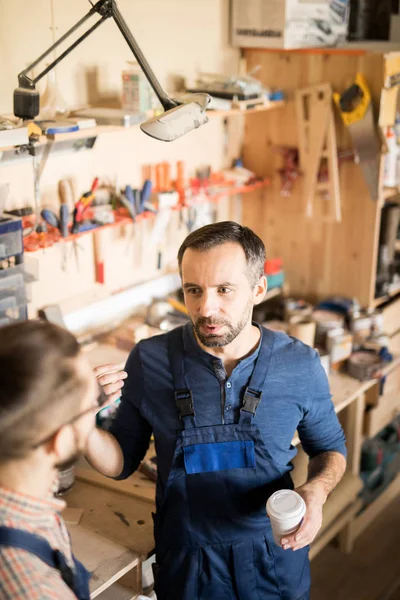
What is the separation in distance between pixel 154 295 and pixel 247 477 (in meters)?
1.48

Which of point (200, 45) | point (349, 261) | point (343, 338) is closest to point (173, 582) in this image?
point (343, 338)

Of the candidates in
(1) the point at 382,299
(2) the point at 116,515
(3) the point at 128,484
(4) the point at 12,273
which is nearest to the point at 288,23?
(1) the point at 382,299

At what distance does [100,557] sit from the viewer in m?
2.13

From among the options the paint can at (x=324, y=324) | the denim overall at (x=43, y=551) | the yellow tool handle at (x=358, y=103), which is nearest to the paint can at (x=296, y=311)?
the paint can at (x=324, y=324)

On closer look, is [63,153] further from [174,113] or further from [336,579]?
[336,579]

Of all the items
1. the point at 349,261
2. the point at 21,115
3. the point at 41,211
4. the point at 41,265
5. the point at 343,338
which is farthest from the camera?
→ the point at 349,261

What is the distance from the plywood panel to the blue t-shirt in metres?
1.38

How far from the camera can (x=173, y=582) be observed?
2057 mm

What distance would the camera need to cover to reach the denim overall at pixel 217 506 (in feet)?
6.64

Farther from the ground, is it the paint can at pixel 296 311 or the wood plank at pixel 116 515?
the paint can at pixel 296 311

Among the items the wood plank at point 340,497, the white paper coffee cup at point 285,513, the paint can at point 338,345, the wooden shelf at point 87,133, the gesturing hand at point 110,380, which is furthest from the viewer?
the paint can at point 338,345

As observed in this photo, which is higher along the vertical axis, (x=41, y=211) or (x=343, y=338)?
(x=41, y=211)

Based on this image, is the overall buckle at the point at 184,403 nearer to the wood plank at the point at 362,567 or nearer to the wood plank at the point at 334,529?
the wood plank at the point at 334,529

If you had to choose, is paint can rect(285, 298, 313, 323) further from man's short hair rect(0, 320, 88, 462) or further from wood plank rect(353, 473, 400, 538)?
man's short hair rect(0, 320, 88, 462)
